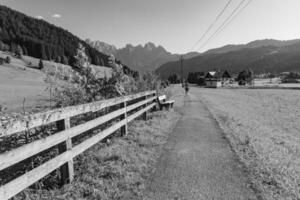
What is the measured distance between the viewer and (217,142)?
565cm

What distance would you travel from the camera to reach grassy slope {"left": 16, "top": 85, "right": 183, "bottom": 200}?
114 inches

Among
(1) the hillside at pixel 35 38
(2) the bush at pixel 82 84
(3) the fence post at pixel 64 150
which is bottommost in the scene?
(3) the fence post at pixel 64 150

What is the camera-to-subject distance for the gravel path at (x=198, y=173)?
9.90ft

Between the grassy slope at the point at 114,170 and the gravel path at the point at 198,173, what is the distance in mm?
258

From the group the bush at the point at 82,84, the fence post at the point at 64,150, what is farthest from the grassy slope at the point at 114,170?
the bush at the point at 82,84

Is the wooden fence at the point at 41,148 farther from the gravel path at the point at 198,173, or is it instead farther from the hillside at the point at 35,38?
the hillside at the point at 35,38

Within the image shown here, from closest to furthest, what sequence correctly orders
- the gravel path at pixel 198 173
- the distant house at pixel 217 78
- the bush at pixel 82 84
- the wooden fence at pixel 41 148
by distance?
the wooden fence at pixel 41 148, the gravel path at pixel 198 173, the bush at pixel 82 84, the distant house at pixel 217 78

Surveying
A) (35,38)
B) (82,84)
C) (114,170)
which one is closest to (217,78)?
(82,84)

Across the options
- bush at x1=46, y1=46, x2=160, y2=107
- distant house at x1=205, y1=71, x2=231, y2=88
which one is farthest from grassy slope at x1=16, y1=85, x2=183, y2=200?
distant house at x1=205, y1=71, x2=231, y2=88

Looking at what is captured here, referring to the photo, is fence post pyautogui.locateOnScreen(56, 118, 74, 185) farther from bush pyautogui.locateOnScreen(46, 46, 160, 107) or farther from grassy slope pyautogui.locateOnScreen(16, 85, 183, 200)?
bush pyautogui.locateOnScreen(46, 46, 160, 107)

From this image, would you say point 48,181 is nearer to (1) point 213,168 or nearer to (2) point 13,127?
(2) point 13,127

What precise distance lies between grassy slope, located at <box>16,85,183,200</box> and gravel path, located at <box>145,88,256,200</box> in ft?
0.85

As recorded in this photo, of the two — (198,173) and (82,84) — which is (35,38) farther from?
(198,173)

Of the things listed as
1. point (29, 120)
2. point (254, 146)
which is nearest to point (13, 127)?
point (29, 120)
